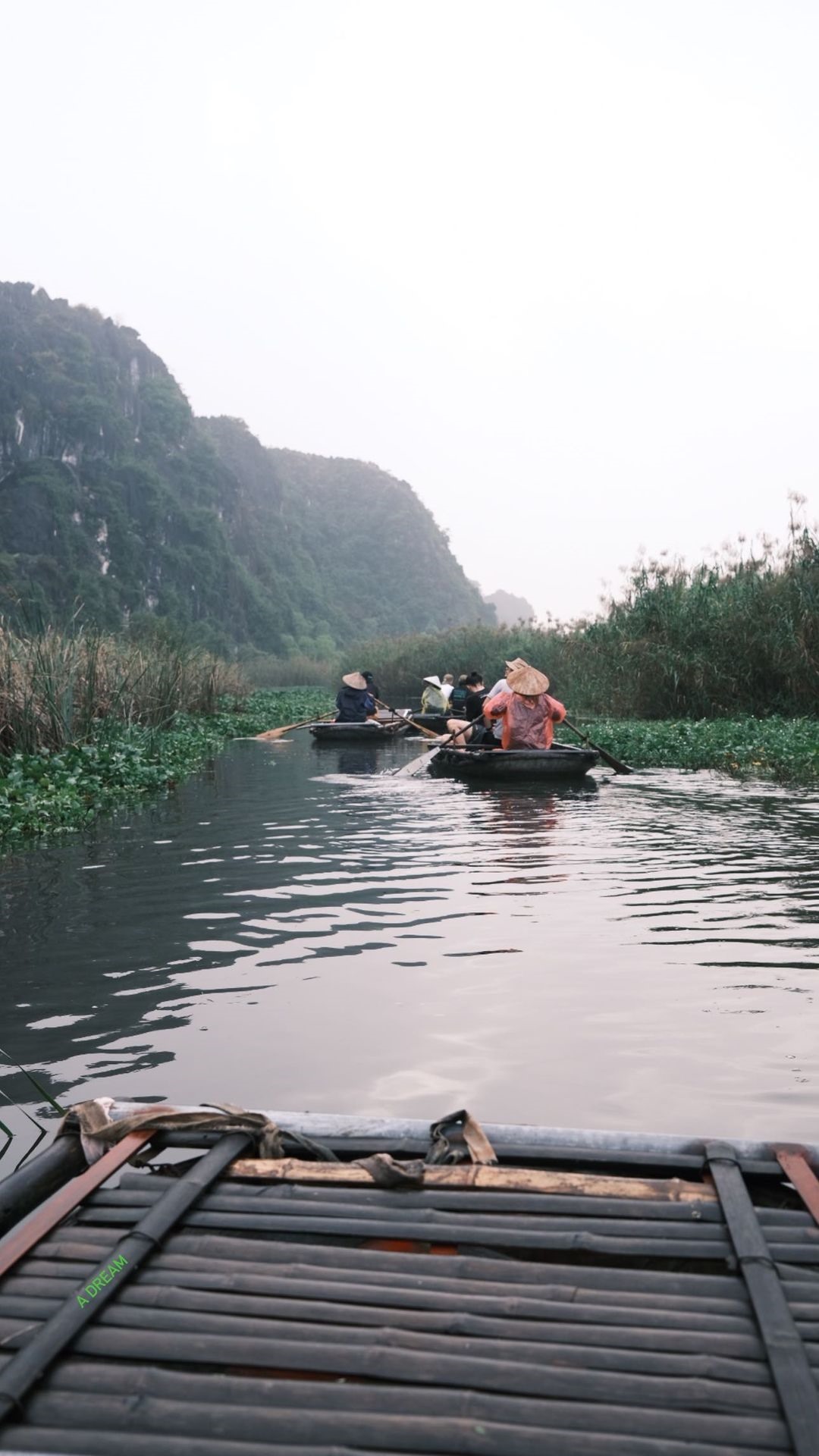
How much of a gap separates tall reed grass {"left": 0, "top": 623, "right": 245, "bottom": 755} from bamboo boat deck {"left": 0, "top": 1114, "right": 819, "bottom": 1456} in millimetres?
8852

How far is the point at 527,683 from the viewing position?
40.1 feet

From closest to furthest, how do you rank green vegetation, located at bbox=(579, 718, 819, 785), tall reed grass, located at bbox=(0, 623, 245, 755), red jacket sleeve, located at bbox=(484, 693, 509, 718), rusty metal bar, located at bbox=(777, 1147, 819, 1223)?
rusty metal bar, located at bbox=(777, 1147, 819, 1223)
tall reed grass, located at bbox=(0, 623, 245, 755)
green vegetation, located at bbox=(579, 718, 819, 785)
red jacket sleeve, located at bbox=(484, 693, 509, 718)

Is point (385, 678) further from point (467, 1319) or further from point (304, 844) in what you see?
point (467, 1319)

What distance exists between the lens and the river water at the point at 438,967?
3.85 metres

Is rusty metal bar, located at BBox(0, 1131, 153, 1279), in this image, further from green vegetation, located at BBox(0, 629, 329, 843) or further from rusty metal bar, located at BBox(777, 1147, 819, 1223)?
green vegetation, located at BBox(0, 629, 329, 843)

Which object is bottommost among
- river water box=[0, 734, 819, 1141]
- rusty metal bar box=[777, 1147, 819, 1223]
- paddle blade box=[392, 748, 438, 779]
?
river water box=[0, 734, 819, 1141]

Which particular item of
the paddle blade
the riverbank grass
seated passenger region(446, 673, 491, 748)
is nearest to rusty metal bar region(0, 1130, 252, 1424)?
the riverbank grass

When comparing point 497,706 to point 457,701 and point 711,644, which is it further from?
point 457,701

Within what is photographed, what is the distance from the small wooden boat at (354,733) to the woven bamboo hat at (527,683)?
5.18 metres

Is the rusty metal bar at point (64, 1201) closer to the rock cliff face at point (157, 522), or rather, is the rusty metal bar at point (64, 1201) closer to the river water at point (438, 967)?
the river water at point (438, 967)

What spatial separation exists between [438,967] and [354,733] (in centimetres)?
1211

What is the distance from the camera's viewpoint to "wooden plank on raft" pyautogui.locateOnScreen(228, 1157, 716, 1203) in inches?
96.9

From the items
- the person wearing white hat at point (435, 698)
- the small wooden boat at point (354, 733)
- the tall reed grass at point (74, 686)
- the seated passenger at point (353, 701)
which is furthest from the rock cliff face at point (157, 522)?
the tall reed grass at point (74, 686)

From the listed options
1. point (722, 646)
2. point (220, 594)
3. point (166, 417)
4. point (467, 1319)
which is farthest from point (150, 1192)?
point (166, 417)
